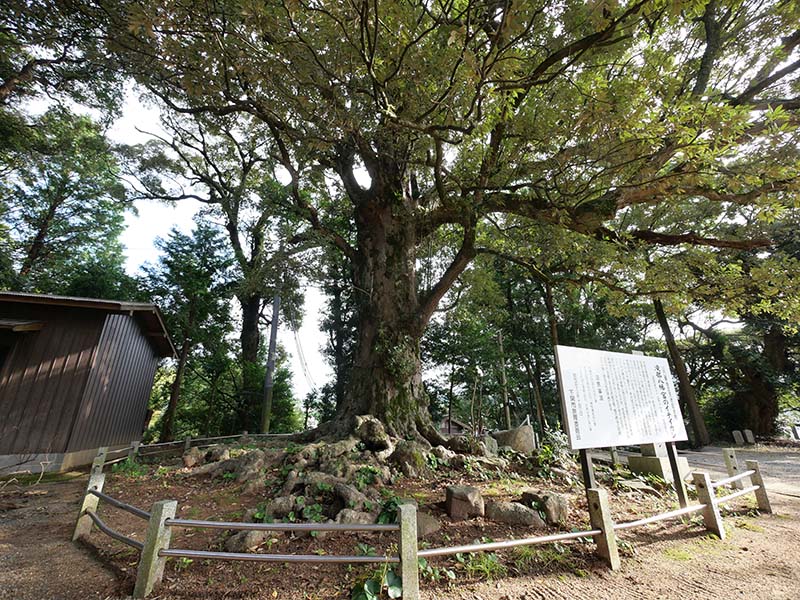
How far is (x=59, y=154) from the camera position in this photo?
41.8ft

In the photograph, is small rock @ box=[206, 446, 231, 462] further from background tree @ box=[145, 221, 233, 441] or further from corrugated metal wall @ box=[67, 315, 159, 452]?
background tree @ box=[145, 221, 233, 441]

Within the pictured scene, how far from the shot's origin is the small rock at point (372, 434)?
537 centimetres

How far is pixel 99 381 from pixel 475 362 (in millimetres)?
12800

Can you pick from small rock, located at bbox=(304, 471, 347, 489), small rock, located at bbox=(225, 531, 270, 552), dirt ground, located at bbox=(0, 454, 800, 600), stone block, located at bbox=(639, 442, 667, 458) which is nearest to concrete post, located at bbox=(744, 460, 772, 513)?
dirt ground, located at bbox=(0, 454, 800, 600)

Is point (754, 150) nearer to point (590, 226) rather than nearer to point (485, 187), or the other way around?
point (590, 226)

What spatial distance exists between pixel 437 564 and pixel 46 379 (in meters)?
9.12

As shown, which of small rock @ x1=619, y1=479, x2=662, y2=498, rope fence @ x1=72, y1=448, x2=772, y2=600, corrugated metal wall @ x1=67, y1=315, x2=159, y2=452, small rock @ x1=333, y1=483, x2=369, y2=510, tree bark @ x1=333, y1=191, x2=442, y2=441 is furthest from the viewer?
corrugated metal wall @ x1=67, y1=315, x2=159, y2=452

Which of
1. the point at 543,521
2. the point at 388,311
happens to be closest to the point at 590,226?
the point at 388,311

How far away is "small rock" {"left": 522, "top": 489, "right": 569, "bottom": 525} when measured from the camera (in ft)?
12.1

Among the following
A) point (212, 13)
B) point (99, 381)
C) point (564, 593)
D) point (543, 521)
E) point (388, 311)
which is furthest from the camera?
point (99, 381)

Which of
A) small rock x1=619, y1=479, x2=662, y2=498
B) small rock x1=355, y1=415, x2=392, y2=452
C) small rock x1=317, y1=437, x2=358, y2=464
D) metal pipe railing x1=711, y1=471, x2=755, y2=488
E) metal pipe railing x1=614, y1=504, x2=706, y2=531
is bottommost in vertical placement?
small rock x1=619, y1=479, x2=662, y2=498

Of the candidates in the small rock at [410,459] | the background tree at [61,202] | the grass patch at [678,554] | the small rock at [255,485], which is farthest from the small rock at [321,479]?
the background tree at [61,202]

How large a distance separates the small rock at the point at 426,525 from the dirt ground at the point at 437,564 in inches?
4.5

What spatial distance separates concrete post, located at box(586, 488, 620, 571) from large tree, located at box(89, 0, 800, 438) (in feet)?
11.1
